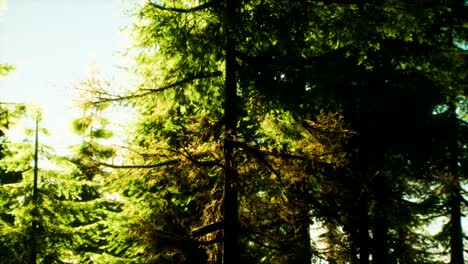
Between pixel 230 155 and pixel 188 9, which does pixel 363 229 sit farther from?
pixel 188 9

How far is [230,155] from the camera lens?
17.8 ft

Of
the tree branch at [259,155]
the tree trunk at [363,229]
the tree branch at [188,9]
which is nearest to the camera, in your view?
the tree branch at [188,9]

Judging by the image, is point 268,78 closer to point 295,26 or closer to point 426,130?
point 295,26

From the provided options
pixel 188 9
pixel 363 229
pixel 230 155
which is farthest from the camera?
pixel 363 229

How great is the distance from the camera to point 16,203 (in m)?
8.30

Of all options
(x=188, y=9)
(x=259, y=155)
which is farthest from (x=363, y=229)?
(x=188, y=9)

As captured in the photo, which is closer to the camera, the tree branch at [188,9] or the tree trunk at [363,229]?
the tree branch at [188,9]

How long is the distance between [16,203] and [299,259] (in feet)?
23.4

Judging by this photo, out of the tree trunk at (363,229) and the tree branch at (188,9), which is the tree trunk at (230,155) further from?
the tree trunk at (363,229)

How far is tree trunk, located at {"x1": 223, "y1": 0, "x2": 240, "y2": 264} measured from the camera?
5293 mm

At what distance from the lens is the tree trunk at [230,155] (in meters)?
5.29

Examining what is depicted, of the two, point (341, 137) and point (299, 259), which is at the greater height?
point (341, 137)

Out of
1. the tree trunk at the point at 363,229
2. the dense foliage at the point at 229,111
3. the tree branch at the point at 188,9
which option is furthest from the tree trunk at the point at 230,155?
the tree trunk at the point at 363,229

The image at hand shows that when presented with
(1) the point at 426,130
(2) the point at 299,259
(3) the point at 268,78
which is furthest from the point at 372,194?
(3) the point at 268,78
